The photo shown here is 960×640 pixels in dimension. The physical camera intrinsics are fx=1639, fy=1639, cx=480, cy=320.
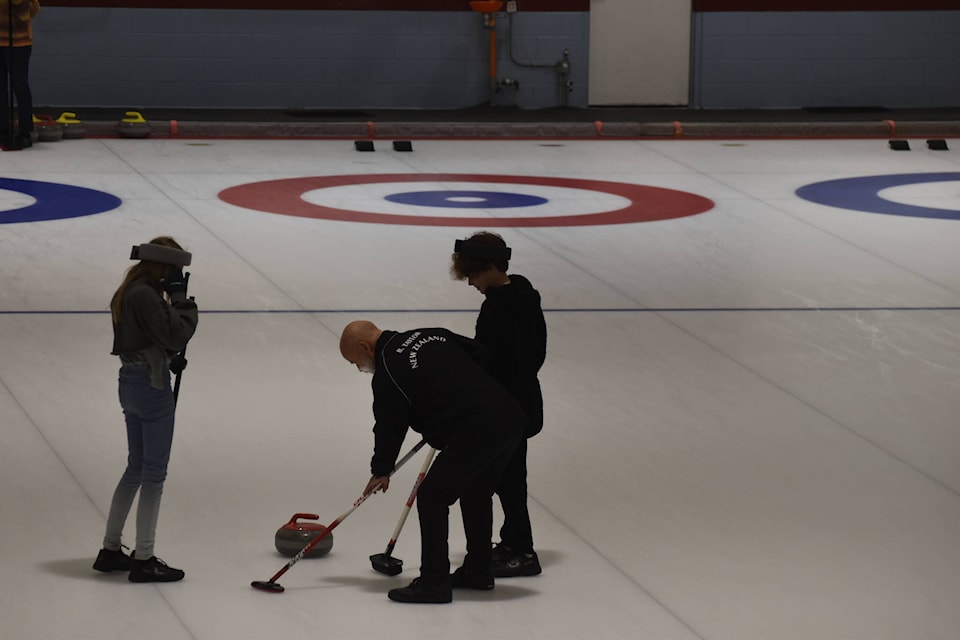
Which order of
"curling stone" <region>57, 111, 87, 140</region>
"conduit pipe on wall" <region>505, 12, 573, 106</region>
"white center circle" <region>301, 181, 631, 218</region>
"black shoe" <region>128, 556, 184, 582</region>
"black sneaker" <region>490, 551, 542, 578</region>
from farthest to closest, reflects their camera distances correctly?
"conduit pipe on wall" <region>505, 12, 573, 106</region> < "curling stone" <region>57, 111, 87, 140</region> < "white center circle" <region>301, 181, 631, 218</region> < "black sneaker" <region>490, 551, 542, 578</region> < "black shoe" <region>128, 556, 184, 582</region>

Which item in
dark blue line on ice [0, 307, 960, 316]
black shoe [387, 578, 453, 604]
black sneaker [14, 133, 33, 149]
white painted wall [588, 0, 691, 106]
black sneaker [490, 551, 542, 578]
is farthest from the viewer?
white painted wall [588, 0, 691, 106]

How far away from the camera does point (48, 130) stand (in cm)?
1784

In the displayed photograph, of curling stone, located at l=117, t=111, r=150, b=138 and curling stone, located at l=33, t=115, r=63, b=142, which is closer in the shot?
curling stone, located at l=33, t=115, r=63, b=142

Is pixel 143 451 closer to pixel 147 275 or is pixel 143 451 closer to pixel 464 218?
pixel 147 275

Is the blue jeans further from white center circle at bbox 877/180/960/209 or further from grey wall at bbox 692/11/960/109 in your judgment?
grey wall at bbox 692/11/960/109

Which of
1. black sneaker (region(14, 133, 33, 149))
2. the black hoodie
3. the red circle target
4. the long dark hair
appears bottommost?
the red circle target

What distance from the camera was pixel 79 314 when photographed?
33.2ft

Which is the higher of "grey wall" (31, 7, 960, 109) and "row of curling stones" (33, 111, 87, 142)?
"grey wall" (31, 7, 960, 109)

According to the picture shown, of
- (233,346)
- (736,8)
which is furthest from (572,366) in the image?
(736,8)

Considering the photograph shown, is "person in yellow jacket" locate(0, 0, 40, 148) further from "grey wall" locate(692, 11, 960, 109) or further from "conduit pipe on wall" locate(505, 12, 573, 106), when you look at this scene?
"grey wall" locate(692, 11, 960, 109)

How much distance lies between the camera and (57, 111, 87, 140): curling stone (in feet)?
60.1

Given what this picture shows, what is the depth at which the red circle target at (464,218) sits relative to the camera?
1391cm

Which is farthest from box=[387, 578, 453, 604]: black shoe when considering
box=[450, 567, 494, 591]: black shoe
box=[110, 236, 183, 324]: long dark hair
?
box=[110, 236, 183, 324]: long dark hair

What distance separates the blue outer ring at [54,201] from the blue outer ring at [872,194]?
21.3ft
